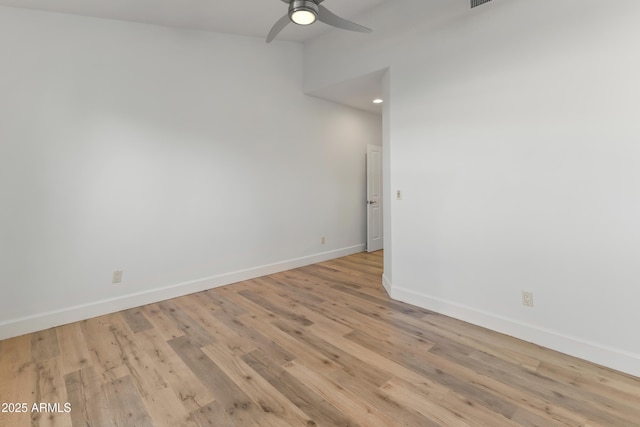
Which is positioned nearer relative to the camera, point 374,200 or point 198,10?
point 198,10

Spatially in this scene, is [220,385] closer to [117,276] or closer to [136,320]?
[136,320]

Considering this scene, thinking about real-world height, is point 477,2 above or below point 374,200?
above

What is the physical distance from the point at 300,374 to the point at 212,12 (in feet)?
11.4

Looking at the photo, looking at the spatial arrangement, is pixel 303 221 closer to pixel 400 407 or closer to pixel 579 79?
pixel 400 407

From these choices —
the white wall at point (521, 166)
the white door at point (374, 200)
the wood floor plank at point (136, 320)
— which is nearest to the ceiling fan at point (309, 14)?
the white wall at point (521, 166)

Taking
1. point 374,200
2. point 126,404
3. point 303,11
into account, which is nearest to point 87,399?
point 126,404

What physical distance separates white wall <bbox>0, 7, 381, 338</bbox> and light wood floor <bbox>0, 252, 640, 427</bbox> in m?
0.57

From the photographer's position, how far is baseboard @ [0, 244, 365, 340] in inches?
96.1

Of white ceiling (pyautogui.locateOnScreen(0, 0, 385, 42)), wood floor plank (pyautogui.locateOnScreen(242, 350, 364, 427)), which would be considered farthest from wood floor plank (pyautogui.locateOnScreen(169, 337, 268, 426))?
white ceiling (pyautogui.locateOnScreen(0, 0, 385, 42))

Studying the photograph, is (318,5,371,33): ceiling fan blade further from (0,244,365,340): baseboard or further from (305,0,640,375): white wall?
(0,244,365,340): baseboard

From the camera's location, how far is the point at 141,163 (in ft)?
9.83

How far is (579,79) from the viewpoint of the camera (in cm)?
202

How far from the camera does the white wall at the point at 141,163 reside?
7.98ft

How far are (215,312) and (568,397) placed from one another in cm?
278
